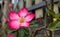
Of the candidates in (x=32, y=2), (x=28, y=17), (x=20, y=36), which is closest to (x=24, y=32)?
(x=20, y=36)

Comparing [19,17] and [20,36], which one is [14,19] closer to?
[19,17]

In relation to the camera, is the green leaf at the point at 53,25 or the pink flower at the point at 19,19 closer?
the green leaf at the point at 53,25

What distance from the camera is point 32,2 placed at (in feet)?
8.97

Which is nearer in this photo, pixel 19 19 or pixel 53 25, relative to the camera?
pixel 53 25

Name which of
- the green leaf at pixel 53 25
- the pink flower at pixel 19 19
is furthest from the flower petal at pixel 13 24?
the green leaf at pixel 53 25

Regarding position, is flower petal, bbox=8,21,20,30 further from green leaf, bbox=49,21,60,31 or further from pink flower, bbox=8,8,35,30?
green leaf, bbox=49,21,60,31

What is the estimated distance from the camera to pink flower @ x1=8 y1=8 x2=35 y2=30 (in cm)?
78

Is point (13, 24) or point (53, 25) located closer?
point (53, 25)

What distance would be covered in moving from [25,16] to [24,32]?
15 centimetres

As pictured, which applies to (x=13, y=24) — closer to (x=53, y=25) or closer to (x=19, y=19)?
(x=19, y=19)

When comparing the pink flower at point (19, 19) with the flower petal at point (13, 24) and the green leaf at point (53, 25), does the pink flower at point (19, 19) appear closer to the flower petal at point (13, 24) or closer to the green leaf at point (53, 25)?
the flower petal at point (13, 24)

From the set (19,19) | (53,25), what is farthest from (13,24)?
(53,25)

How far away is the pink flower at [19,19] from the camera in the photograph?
2.56 feet

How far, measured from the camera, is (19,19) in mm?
830
